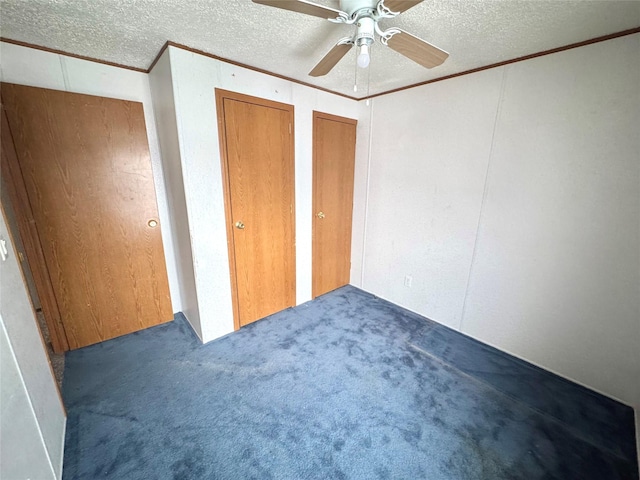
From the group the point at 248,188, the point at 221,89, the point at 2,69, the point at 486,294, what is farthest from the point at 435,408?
the point at 2,69

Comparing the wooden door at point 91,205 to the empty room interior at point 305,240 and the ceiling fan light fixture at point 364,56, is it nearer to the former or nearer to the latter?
the empty room interior at point 305,240

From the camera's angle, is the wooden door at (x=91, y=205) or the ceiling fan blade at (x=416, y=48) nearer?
the ceiling fan blade at (x=416, y=48)

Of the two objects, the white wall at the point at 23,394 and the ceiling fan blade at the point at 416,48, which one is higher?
the ceiling fan blade at the point at 416,48

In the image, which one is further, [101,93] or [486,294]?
[486,294]

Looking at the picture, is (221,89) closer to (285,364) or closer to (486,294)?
(285,364)

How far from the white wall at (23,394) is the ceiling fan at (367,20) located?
1.67 m

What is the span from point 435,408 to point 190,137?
Result: 2502 mm

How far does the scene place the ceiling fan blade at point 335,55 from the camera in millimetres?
1334

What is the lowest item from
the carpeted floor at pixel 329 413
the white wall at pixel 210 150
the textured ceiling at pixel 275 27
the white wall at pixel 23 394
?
the carpeted floor at pixel 329 413

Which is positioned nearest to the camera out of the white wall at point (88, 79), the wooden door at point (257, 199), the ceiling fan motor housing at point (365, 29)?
the ceiling fan motor housing at point (365, 29)

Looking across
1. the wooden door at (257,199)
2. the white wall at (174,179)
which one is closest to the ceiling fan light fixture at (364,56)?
the wooden door at (257,199)

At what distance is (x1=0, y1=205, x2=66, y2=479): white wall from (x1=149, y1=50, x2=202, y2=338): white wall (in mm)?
912

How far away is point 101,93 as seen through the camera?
77.9 inches

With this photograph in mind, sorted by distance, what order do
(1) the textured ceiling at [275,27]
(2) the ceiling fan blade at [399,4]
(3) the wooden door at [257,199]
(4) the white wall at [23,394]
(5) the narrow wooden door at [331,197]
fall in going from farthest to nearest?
(5) the narrow wooden door at [331,197], (3) the wooden door at [257,199], (1) the textured ceiling at [275,27], (2) the ceiling fan blade at [399,4], (4) the white wall at [23,394]
